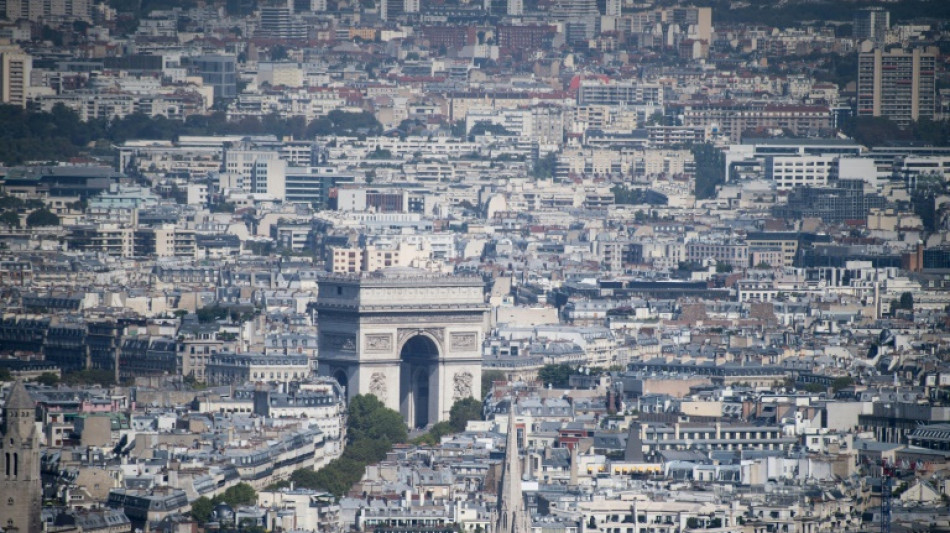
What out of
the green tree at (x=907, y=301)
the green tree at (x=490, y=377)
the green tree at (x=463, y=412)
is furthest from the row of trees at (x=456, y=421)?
the green tree at (x=907, y=301)

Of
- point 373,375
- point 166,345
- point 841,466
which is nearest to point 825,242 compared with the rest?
point 166,345

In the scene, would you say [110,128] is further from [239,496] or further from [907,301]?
[239,496]

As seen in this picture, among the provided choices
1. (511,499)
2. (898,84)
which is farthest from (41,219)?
(511,499)

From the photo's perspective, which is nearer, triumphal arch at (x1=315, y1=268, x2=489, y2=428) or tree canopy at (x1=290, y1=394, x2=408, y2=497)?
tree canopy at (x1=290, y1=394, x2=408, y2=497)

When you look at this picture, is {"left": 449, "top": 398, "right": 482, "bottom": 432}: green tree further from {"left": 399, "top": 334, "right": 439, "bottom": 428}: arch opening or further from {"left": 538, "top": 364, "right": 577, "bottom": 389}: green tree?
{"left": 538, "top": 364, "right": 577, "bottom": 389}: green tree

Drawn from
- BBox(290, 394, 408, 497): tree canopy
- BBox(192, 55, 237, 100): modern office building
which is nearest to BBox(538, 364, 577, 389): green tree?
BBox(290, 394, 408, 497): tree canopy

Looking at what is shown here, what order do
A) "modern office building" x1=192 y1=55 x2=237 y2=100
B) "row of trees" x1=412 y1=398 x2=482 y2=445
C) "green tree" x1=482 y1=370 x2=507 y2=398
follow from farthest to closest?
"modern office building" x1=192 y1=55 x2=237 y2=100 → "green tree" x1=482 y1=370 x2=507 y2=398 → "row of trees" x1=412 y1=398 x2=482 y2=445
